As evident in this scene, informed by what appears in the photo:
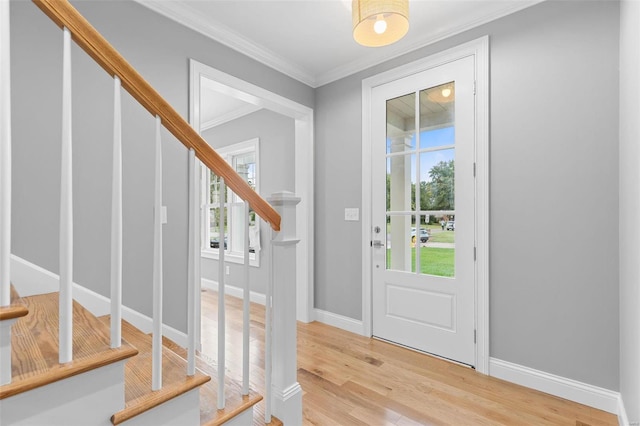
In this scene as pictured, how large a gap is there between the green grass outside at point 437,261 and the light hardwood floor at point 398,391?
2.29 ft

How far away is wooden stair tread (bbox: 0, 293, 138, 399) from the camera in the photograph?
773 millimetres

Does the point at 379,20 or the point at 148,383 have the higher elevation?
the point at 379,20

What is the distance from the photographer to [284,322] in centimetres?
145

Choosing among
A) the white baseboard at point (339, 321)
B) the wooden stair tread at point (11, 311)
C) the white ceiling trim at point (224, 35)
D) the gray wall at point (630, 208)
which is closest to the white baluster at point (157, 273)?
the wooden stair tread at point (11, 311)

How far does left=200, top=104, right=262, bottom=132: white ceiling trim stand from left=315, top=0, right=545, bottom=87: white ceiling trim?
1245 millimetres

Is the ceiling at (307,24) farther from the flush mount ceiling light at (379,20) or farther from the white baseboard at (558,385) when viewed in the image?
the white baseboard at (558,385)

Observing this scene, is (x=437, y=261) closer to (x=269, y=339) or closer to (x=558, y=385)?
(x=558, y=385)

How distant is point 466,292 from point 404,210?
82 cm

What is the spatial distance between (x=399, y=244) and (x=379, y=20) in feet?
5.72

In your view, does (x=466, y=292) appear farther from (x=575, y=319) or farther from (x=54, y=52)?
(x=54, y=52)

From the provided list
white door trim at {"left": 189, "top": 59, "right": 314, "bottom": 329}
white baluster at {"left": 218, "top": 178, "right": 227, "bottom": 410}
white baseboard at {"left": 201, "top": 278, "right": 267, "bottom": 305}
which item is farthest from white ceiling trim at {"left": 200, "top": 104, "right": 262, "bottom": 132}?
white baluster at {"left": 218, "top": 178, "right": 227, "bottom": 410}

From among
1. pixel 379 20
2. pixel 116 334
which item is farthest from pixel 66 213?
pixel 379 20

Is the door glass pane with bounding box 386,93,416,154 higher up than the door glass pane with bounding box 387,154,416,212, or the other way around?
the door glass pane with bounding box 386,93,416,154

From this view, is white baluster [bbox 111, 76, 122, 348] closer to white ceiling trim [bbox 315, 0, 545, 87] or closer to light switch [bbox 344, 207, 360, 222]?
light switch [bbox 344, 207, 360, 222]
